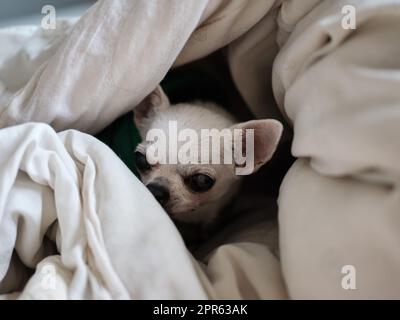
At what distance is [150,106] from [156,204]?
371 millimetres

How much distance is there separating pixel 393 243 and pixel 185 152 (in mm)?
466

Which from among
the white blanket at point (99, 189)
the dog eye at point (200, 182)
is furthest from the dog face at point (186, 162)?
the white blanket at point (99, 189)

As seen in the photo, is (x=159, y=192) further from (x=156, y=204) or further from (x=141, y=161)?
(x=156, y=204)

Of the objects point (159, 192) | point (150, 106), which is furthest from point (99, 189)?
point (150, 106)

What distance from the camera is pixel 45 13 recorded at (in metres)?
1.20

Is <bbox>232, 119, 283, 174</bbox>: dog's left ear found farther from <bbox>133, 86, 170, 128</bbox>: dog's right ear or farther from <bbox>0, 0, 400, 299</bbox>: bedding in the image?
<bbox>133, 86, 170, 128</bbox>: dog's right ear

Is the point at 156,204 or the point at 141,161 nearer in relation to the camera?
the point at 156,204

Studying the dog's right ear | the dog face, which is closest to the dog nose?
the dog face

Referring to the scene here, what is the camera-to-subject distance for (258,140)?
899 mm

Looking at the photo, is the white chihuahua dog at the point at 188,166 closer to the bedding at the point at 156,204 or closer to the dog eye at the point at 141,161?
the dog eye at the point at 141,161

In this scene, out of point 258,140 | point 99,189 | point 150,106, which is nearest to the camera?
point 99,189
